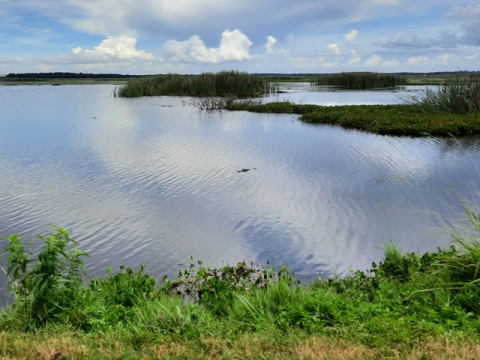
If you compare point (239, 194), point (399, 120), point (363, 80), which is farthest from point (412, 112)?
point (363, 80)

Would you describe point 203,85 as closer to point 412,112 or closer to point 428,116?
point 412,112

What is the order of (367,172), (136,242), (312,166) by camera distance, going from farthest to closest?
(312,166) < (367,172) < (136,242)

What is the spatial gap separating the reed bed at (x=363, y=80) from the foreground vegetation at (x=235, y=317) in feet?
203

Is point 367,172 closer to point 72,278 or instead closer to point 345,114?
point 72,278

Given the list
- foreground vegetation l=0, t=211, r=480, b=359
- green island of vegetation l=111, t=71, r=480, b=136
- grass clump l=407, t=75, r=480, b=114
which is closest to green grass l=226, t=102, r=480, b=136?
green island of vegetation l=111, t=71, r=480, b=136

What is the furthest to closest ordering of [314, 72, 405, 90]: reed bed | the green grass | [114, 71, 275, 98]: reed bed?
[314, 72, 405, 90]: reed bed, [114, 71, 275, 98]: reed bed, the green grass

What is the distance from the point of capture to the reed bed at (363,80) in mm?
64875

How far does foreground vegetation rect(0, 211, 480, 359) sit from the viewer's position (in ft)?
13.8

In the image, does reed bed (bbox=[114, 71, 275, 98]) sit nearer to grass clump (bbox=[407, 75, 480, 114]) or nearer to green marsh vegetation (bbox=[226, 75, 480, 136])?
green marsh vegetation (bbox=[226, 75, 480, 136])

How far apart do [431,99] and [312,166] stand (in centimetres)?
1575

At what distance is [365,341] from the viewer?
4355 mm

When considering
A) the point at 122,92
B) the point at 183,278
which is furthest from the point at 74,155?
the point at 122,92

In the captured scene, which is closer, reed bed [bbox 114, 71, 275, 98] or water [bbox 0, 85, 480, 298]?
water [bbox 0, 85, 480, 298]

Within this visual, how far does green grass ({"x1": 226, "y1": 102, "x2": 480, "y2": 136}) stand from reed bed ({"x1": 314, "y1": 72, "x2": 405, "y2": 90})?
3514cm
